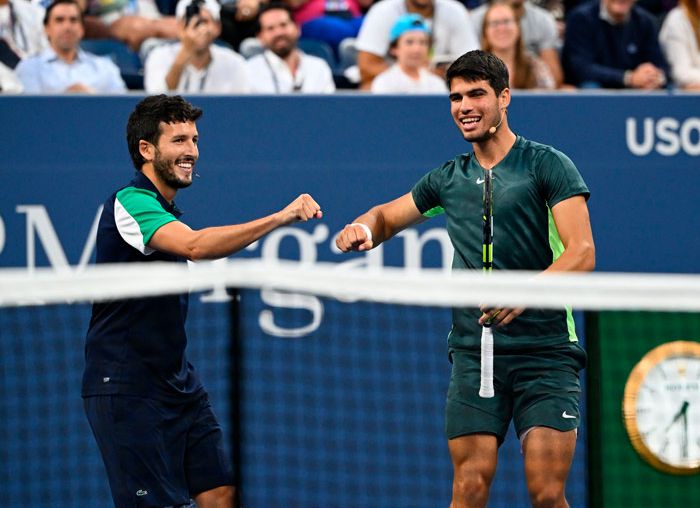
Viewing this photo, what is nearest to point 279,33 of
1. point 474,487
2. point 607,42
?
point 607,42

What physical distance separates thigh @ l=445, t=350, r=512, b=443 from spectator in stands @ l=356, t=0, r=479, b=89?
3.40m

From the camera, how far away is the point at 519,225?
193 inches

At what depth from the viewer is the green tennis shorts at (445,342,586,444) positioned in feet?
15.8

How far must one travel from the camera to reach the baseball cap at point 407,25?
7.85m

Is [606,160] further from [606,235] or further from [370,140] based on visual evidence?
[370,140]

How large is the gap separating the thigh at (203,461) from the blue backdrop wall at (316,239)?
1.66 m

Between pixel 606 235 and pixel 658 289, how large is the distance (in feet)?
9.49

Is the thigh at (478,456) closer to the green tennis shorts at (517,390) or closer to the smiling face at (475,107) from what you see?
the green tennis shorts at (517,390)

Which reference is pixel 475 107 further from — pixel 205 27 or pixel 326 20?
pixel 326 20

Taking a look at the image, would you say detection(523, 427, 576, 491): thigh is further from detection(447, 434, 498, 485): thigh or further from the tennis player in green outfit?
detection(447, 434, 498, 485): thigh

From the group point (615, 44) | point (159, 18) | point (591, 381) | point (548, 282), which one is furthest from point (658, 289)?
point (159, 18)

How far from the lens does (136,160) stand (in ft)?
16.2

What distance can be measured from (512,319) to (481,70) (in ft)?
2.99

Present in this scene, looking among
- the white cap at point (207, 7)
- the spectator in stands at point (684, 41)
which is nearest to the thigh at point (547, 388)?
the white cap at point (207, 7)
